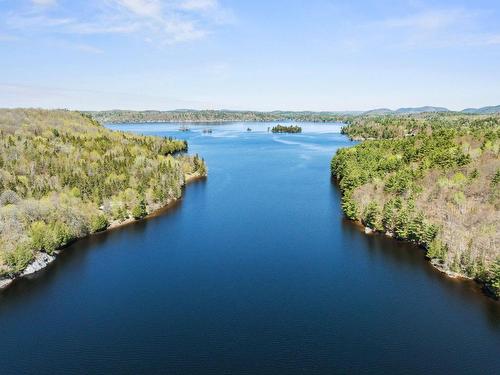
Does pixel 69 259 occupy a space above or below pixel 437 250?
below

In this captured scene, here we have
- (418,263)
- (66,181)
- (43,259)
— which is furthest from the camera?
(66,181)

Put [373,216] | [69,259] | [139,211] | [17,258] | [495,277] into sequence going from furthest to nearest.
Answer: [139,211]
[373,216]
[69,259]
[17,258]
[495,277]

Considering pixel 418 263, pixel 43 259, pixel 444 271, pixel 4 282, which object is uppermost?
pixel 444 271

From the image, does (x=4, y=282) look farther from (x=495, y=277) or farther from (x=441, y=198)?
(x=441, y=198)

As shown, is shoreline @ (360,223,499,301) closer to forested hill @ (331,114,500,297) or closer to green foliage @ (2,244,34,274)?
forested hill @ (331,114,500,297)

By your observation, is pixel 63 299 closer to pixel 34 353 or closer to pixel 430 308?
pixel 34 353

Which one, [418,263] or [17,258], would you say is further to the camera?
[418,263]

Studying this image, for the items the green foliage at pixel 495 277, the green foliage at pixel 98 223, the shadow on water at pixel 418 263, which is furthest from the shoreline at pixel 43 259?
the green foliage at pixel 495 277

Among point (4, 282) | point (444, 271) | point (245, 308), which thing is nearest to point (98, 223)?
point (4, 282)
